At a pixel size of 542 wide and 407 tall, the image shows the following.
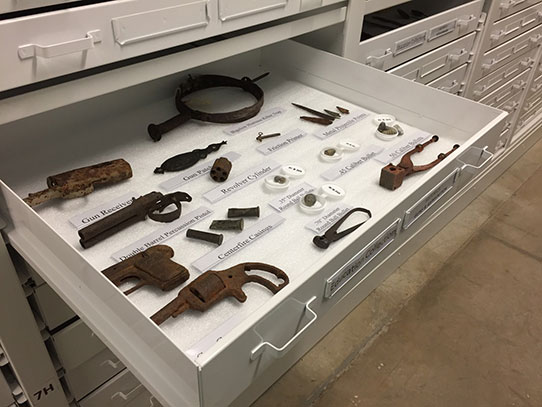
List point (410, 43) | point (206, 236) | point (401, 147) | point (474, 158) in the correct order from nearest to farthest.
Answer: point (206, 236)
point (474, 158)
point (401, 147)
point (410, 43)

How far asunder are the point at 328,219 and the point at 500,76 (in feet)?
4.33

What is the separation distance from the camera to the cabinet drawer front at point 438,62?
4.09 ft

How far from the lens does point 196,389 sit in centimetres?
45

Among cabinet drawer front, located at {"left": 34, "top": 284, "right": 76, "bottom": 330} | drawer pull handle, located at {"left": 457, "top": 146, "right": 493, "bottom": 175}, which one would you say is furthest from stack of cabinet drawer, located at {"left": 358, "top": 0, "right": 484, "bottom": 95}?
cabinet drawer front, located at {"left": 34, "top": 284, "right": 76, "bottom": 330}

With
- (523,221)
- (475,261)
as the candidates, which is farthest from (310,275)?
(523,221)

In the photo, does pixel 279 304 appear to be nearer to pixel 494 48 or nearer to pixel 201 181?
pixel 201 181

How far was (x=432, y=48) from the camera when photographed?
1.29 metres

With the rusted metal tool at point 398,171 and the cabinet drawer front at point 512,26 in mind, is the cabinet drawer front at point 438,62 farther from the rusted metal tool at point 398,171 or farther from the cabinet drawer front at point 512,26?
the rusted metal tool at point 398,171

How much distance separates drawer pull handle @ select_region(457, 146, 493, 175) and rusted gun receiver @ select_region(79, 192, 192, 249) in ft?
1.42

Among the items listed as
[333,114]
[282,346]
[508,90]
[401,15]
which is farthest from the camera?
[508,90]

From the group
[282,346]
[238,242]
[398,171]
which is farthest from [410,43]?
[282,346]

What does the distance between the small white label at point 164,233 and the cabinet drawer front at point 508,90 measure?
4.41ft

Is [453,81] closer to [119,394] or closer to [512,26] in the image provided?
[512,26]

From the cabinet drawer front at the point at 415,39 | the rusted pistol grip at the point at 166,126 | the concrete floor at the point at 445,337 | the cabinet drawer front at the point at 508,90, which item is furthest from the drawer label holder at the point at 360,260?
the cabinet drawer front at the point at 508,90
